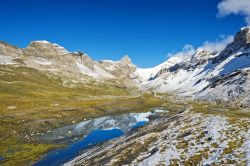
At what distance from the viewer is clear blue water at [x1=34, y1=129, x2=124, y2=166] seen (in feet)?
250

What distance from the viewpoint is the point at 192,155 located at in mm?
39094

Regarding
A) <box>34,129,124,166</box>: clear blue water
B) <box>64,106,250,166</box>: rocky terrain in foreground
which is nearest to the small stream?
<box>34,129,124,166</box>: clear blue water

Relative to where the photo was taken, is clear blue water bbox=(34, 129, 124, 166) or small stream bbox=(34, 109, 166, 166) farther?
small stream bbox=(34, 109, 166, 166)

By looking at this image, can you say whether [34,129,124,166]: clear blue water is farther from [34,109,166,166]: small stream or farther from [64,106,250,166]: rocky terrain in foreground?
[64,106,250,166]: rocky terrain in foreground

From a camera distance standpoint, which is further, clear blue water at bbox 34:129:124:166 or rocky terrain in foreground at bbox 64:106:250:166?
clear blue water at bbox 34:129:124:166

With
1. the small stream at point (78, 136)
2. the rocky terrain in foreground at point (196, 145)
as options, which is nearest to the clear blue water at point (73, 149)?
the small stream at point (78, 136)

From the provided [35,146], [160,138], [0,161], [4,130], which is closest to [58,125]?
[4,130]

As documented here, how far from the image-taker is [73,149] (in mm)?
87750

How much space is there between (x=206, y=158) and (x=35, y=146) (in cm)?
6647

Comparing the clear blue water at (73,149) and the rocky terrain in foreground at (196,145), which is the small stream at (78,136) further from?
the rocky terrain in foreground at (196,145)

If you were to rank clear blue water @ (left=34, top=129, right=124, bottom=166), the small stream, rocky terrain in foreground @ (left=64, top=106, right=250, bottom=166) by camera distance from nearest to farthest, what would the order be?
rocky terrain in foreground @ (left=64, top=106, right=250, bottom=166) < clear blue water @ (left=34, top=129, right=124, bottom=166) < the small stream

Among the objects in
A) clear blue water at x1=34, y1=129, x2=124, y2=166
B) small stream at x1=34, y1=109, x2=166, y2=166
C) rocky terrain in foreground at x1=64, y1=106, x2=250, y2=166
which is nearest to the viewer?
rocky terrain in foreground at x1=64, y1=106, x2=250, y2=166

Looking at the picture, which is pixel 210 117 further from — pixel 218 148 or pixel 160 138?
pixel 218 148

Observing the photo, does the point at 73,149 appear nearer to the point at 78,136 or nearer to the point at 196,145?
the point at 78,136
